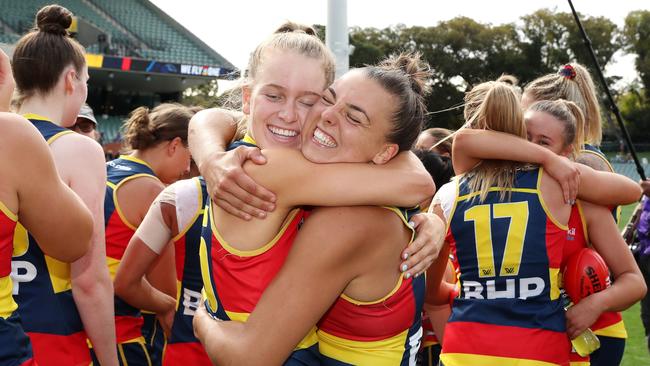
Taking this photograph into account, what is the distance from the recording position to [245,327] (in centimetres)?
179

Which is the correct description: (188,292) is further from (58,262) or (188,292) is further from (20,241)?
(20,241)

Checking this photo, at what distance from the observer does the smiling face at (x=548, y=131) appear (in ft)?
10.1

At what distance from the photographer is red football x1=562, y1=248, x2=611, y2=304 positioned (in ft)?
9.27

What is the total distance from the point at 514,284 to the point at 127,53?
33620mm

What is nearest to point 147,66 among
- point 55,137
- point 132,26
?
point 132,26

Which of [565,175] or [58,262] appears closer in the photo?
[58,262]

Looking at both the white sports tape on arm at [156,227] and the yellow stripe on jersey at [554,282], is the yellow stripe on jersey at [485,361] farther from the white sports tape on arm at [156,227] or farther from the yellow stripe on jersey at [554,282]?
the white sports tape on arm at [156,227]

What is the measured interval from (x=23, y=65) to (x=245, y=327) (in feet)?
4.69

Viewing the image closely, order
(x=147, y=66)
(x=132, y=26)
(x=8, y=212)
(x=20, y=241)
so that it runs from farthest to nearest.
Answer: (x=132, y=26) → (x=147, y=66) → (x=20, y=241) → (x=8, y=212)

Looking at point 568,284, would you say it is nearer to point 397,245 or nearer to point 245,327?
point 397,245

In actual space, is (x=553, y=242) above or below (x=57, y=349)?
above

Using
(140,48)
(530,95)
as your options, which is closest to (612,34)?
(140,48)

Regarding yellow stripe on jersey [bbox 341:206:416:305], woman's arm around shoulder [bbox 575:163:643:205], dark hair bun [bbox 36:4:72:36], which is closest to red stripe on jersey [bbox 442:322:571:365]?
woman's arm around shoulder [bbox 575:163:643:205]

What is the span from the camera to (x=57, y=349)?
2398 millimetres
